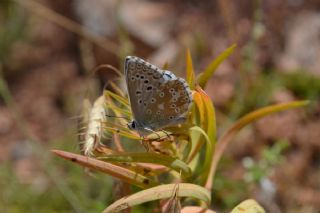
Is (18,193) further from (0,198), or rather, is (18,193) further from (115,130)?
(115,130)

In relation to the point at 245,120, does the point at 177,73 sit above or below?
above

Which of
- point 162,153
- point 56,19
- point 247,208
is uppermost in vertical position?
point 56,19

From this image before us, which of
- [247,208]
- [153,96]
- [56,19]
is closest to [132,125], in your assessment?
[153,96]

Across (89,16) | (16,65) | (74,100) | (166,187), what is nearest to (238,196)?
(166,187)

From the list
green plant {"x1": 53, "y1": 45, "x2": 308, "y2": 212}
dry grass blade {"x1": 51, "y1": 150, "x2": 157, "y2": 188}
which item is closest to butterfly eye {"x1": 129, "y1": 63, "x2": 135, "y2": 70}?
green plant {"x1": 53, "y1": 45, "x2": 308, "y2": 212}

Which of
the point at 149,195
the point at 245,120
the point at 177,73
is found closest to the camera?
the point at 149,195

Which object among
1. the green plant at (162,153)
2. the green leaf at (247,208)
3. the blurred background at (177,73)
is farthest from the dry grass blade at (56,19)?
the green leaf at (247,208)

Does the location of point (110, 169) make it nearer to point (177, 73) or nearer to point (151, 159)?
point (151, 159)
